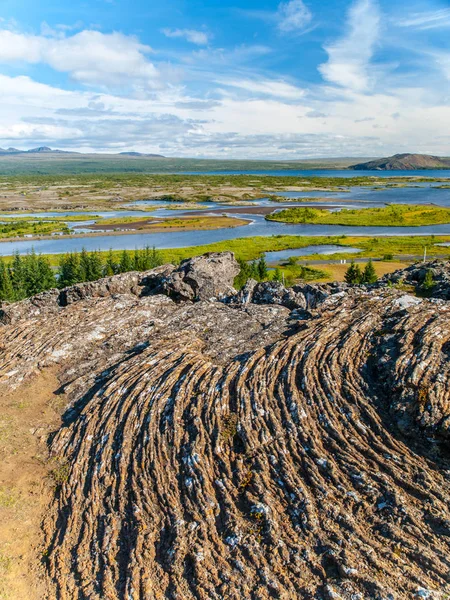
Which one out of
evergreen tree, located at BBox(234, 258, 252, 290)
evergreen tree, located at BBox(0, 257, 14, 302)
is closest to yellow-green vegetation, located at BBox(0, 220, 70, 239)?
evergreen tree, located at BBox(0, 257, 14, 302)

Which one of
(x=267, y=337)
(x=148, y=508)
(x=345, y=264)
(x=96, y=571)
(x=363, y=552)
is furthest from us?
Answer: (x=345, y=264)

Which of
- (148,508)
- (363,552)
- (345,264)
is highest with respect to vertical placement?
(363,552)

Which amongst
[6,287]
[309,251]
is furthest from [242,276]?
[309,251]

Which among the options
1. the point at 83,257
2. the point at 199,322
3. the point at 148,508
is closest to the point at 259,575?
the point at 148,508

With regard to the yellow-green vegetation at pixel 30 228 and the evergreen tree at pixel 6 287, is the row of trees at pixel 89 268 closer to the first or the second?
the evergreen tree at pixel 6 287

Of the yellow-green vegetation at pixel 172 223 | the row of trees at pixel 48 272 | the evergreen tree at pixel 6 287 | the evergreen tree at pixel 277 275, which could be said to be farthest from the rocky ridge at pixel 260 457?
the yellow-green vegetation at pixel 172 223

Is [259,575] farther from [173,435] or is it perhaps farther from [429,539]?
[173,435]

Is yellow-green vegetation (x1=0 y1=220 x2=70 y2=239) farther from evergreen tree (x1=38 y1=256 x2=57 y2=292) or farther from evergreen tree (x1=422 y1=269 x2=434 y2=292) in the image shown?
evergreen tree (x1=422 y1=269 x2=434 y2=292)
